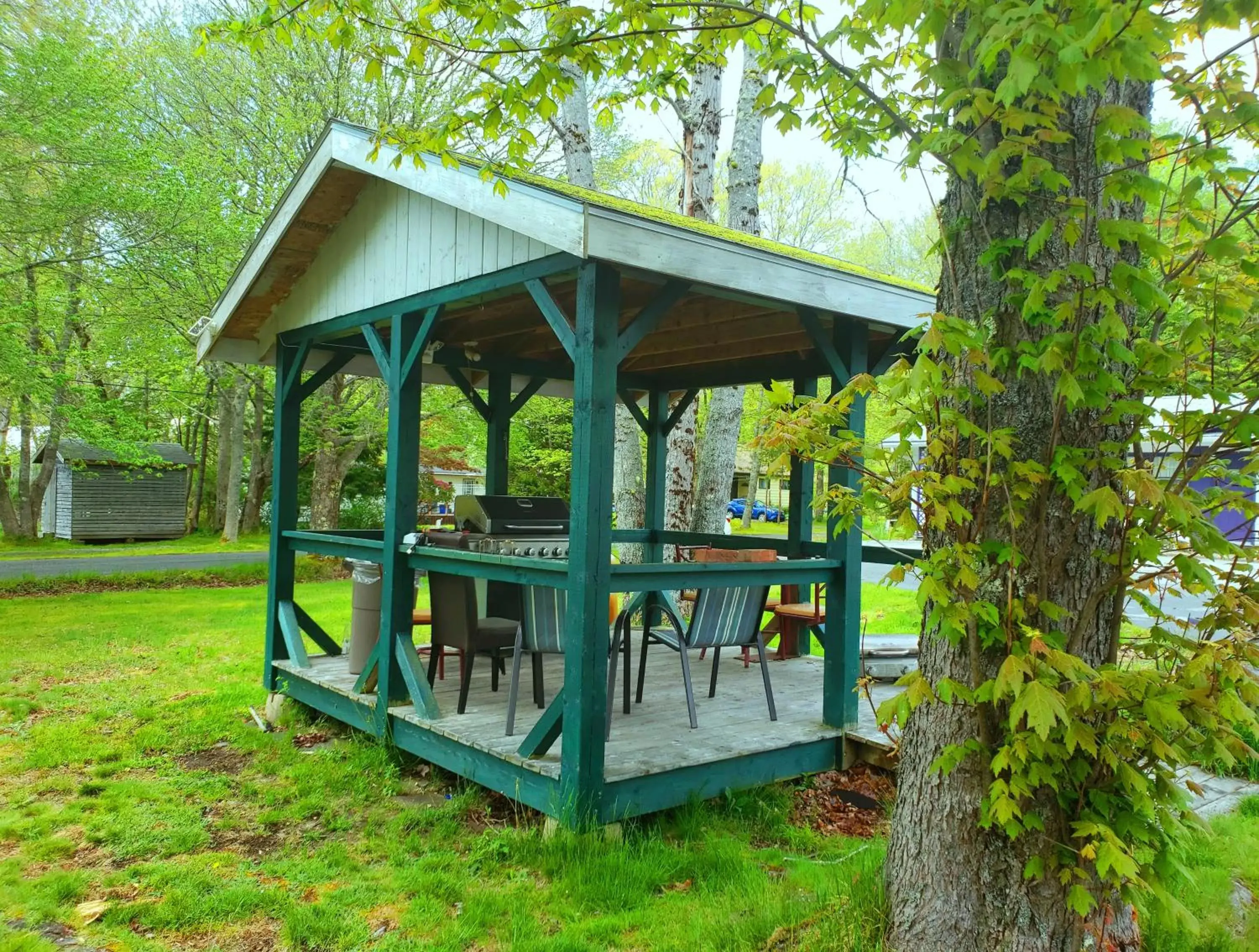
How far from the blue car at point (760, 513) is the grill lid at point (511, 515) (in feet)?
96.8

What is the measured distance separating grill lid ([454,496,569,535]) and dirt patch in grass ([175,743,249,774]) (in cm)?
212

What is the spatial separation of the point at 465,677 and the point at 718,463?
466cm

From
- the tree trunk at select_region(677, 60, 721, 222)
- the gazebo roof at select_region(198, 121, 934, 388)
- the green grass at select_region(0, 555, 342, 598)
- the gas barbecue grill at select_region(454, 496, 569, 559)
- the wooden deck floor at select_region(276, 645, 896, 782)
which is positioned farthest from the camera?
the green grass at select_region(0, 555, 342, 598)

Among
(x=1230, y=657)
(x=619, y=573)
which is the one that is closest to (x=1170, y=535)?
(x=1230, y=657)

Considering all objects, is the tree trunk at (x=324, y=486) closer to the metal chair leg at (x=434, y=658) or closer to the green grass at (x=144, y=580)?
the green grass at (x=144, y=580)

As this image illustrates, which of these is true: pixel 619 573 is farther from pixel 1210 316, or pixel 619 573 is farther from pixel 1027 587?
pixel 1210 316

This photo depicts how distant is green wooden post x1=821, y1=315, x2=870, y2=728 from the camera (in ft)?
15.5

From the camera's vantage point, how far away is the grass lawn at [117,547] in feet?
55.5

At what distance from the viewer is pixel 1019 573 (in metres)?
2.28

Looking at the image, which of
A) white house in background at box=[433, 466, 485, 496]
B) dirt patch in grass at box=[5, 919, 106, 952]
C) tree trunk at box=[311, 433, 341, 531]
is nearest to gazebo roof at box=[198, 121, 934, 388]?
dirt patch in grass at box=[5, 919, 106, 952]

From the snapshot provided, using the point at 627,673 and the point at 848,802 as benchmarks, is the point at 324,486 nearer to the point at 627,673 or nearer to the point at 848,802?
the point at 627,673

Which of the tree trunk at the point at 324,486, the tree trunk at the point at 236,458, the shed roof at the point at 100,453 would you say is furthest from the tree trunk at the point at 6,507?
the tree trunk at the point at 324,486

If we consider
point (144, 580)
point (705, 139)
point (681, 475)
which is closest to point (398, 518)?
point (681, 475)

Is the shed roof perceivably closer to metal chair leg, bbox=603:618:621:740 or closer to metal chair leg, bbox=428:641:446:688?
metal chair leg, bbox=428:641:446:688
